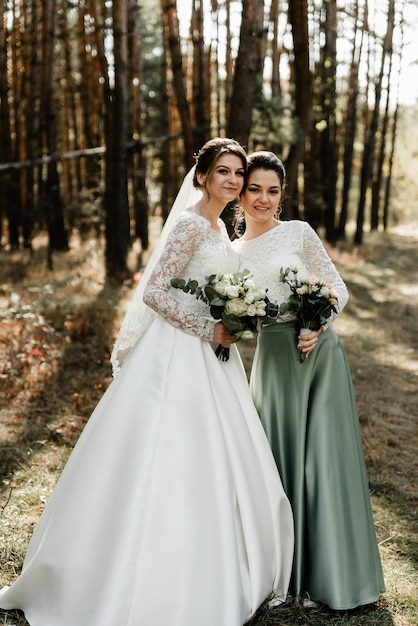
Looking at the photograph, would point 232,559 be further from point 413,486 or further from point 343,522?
point 413,486

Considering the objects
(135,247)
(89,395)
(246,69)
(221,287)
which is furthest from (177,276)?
(135,247)

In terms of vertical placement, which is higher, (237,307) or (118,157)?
(118,157)

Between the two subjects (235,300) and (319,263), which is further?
(319,263)

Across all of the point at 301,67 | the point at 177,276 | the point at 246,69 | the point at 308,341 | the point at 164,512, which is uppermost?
the point at 301,67

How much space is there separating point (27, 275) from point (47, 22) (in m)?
→ 4.93

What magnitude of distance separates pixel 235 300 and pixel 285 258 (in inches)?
23.4

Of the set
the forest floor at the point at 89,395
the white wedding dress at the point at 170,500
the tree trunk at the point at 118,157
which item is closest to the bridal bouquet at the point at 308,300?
the white wedding dress at the point at 170,500

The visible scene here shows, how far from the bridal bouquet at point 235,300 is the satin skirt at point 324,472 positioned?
1.55 feet

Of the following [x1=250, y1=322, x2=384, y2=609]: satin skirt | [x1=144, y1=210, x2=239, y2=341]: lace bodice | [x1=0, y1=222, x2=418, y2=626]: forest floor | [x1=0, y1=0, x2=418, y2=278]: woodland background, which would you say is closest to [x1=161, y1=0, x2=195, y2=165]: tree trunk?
[x1=0, y1=0, x2=418, y2=278]: woodland background

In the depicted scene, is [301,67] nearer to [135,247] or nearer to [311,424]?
[135,247]

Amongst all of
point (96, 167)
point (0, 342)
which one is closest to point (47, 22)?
point (96, 167)

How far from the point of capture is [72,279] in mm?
10250

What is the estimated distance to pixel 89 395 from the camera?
639cm

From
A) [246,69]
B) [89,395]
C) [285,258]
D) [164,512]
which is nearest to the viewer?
[164,512]
